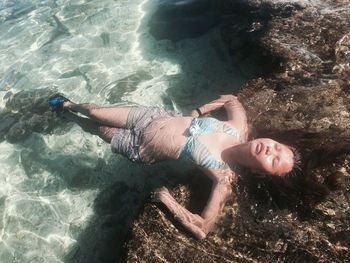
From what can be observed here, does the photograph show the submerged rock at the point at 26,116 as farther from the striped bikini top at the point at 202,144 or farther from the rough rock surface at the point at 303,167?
the rough rock surface at the point at 303,167

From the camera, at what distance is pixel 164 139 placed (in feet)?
15.7

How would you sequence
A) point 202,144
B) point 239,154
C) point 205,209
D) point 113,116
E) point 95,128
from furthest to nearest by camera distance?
1. point 95,128
2. point 113,116
3. point 202,144
4. point 239,154
5. point 205,209

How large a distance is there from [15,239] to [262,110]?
4.33m

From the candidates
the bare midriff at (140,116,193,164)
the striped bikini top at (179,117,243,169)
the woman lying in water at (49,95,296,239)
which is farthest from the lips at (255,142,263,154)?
the bare midriff at (140,116,193,164)

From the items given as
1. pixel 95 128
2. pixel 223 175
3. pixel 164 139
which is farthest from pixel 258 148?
pixel 95 128

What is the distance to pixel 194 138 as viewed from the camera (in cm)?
460

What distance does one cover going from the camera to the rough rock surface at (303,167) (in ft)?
12.5

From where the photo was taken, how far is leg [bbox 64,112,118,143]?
5504 mm

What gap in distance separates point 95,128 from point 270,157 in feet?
9.97

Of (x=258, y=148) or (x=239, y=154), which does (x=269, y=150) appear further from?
(x=239, y=154)

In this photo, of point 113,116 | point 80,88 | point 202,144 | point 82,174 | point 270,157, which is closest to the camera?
point 270,157

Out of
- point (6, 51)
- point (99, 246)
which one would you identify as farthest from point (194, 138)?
point (6, 51)

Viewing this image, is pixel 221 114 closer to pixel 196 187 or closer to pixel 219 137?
pixel 219 137

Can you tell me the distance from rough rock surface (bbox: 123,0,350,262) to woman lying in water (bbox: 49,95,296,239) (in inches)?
7.8
